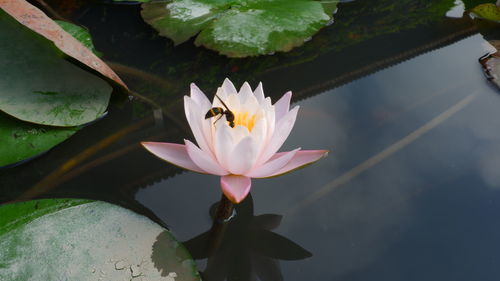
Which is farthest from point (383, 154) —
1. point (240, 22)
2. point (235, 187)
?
point (240, 22)

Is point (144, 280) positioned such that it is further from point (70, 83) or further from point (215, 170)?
point (70, 83)

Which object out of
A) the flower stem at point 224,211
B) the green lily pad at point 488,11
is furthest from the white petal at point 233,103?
the green lily pad at point 488,11

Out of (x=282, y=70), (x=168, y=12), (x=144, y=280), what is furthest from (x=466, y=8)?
(x=144, y=280)

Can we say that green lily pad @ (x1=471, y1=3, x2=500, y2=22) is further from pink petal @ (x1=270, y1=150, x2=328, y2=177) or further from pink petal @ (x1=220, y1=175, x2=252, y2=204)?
pink petal @ (x1=220, y1=175, x2=252, y2=204)

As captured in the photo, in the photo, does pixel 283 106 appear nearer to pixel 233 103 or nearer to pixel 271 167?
pixel 233 103

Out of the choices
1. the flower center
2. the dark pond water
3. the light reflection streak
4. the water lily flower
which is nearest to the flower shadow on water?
the dark pond water
